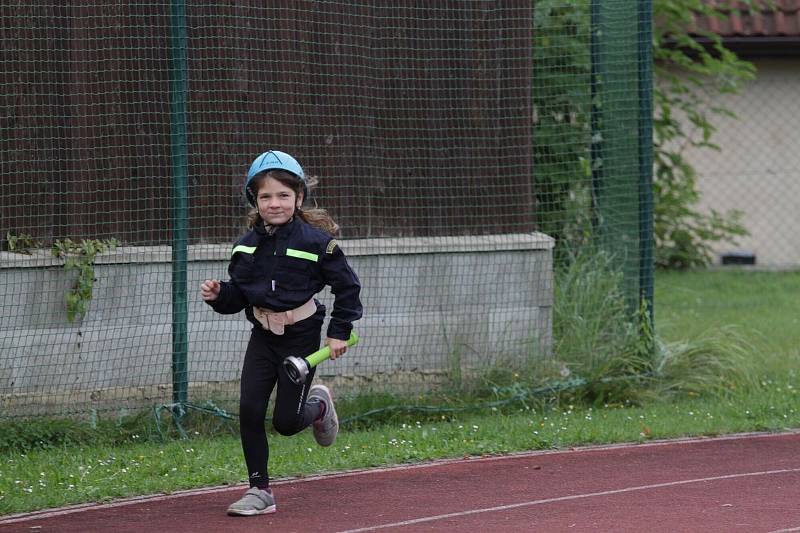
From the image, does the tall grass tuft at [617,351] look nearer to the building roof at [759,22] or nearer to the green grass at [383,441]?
the green grass at [383,441]

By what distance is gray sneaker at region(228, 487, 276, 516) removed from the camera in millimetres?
5926

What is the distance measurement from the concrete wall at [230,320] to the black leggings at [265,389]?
2.39m

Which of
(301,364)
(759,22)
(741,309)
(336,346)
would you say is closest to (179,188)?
(336,346)

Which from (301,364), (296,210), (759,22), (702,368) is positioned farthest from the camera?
(759,22)

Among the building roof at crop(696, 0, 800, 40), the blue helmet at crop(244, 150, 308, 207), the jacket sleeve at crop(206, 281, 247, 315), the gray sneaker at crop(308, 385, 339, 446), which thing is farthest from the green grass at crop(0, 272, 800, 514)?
the building roof at crop(696, 0, 800, 40)

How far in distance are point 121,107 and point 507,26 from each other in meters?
2.98

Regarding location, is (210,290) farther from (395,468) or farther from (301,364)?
(395,468)

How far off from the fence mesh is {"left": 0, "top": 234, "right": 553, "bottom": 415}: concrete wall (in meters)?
0.01

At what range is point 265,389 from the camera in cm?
601

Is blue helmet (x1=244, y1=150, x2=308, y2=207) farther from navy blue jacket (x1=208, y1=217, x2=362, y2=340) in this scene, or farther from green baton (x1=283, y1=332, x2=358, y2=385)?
green baton (x1=283, y1=332, x2=358, y2=385)

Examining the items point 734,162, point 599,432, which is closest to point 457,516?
point 599,432

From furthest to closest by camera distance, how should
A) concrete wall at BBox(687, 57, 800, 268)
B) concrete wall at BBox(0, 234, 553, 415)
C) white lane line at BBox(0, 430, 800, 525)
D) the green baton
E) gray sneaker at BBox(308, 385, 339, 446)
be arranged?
concrete wall at BBox(687, 57, 800, 268) < concrete wall at BBox(0, 234, 553, 415) < gray sneaker at BBox(308, 385, 339, 446) < white lane line at BBox(0, 430, 800, 525) < the green baton

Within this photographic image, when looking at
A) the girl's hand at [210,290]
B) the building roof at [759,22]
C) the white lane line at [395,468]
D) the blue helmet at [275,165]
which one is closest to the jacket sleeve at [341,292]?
the blue helmet at [275,165]

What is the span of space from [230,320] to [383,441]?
4.91 ft
